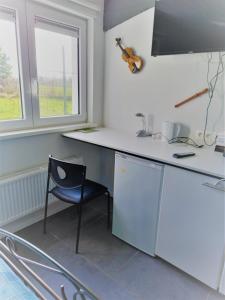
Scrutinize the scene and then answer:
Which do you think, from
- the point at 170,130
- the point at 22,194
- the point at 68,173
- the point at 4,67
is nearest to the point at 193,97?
the point at 170,130

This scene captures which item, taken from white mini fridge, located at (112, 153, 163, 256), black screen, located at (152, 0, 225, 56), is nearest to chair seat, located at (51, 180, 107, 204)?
white mini fridge, located at (112, 153, 163, 256)

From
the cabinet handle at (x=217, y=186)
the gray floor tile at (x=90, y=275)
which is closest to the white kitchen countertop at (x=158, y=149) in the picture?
the cabinet handle at (x=217, y=186)

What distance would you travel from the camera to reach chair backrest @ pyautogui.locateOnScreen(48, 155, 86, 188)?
1657mm

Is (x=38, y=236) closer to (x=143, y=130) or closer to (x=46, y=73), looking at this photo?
(x=143, y=130)

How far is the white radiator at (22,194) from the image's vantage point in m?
1.82

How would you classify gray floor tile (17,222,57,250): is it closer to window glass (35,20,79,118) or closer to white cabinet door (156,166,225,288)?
white cabinet door (156,166,225,288)

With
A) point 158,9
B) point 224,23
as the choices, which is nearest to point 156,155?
point 224,23

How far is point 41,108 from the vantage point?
7.02 ft

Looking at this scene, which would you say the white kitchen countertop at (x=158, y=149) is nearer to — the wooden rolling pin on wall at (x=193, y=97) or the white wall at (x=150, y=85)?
the white wall at (x=150, y=85)

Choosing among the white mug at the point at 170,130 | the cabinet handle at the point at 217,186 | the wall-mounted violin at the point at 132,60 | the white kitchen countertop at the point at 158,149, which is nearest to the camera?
the cabinet handle at the point at 217,186

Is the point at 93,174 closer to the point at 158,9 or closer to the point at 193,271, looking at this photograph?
the point at 193,271

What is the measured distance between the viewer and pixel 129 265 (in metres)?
1.71

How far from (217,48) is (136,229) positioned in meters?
1.57

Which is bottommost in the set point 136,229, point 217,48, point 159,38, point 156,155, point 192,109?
point 136,229
